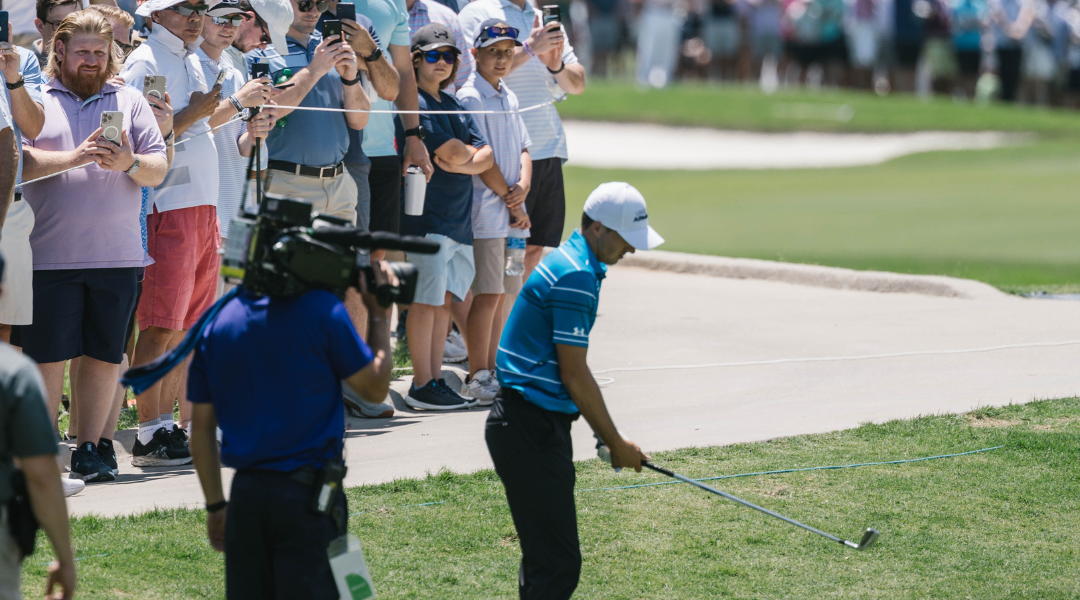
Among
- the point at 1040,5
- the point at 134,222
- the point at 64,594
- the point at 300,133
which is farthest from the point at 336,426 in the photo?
the point at 1040,5

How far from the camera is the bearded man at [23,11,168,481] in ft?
21.8

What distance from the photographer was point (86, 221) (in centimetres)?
673

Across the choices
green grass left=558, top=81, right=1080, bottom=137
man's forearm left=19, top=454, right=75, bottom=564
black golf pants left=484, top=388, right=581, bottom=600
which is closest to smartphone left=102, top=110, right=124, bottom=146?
black golf pants left=484, top=388, right=581, bottom=600

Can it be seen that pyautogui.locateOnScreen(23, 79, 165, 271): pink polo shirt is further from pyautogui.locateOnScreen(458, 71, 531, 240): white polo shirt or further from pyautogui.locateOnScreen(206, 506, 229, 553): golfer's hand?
pyautogui.locateOnScreen(206, 506, 229, 553): golfer's hand

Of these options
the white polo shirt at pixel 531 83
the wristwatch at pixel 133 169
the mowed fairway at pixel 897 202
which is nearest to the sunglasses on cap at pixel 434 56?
the white polo shirt at pixel 531 83

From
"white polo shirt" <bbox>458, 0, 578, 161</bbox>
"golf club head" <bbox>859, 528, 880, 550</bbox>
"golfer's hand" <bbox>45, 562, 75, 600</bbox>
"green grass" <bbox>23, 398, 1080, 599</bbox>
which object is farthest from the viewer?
"white polo shirt" <bbox>458, 0, 578, 161</bbox>

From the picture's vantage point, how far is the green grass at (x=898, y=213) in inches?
585

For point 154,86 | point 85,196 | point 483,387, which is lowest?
point 483,387

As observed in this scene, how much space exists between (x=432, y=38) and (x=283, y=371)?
15.2 ft

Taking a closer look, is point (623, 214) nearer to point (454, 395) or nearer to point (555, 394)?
point (555, 394)

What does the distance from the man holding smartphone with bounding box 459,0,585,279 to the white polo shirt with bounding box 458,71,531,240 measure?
1.71ft

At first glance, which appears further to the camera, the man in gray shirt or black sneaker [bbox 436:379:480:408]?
black sneaker [bbox 436:379:480:408]

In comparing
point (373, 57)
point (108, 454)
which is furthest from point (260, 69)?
point (108, 454)

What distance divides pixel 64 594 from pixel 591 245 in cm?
227
